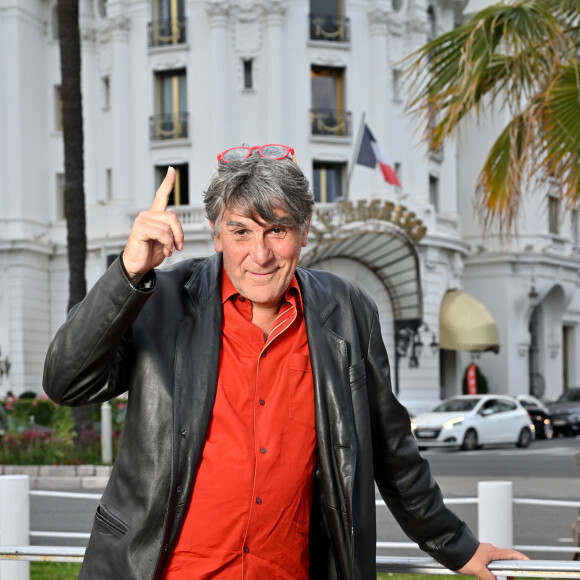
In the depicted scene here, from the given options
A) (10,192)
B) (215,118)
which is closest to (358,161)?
(215,118)

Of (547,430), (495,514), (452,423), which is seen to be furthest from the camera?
(547,430)

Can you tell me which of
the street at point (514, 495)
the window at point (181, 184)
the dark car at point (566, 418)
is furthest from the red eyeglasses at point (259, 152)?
the window at point (181, 184)

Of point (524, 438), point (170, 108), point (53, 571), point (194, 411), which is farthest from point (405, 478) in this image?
point (170, 108)

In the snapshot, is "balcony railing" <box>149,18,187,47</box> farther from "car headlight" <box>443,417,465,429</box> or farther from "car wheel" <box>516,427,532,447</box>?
"car wheel" <box>516,427,532,447</box>

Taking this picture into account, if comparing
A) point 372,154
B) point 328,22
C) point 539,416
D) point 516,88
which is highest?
point 328,22

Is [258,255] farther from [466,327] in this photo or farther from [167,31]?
[466,327]

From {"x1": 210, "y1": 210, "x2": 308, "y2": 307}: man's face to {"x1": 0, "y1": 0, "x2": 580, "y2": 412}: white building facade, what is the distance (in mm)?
29350

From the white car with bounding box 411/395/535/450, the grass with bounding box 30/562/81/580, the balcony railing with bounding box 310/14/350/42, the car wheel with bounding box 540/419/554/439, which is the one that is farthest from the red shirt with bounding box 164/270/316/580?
the balcony railing with bounding box 310/14/350/42

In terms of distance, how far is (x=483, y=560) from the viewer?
2.82 metres

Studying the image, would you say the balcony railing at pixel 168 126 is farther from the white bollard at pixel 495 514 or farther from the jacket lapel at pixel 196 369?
the jacket lapel at pixel 196 369

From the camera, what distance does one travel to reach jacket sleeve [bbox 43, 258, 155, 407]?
7.91ft

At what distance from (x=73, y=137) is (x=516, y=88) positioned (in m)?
12.2

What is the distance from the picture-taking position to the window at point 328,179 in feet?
115

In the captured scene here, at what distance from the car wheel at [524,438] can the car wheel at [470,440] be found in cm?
175
